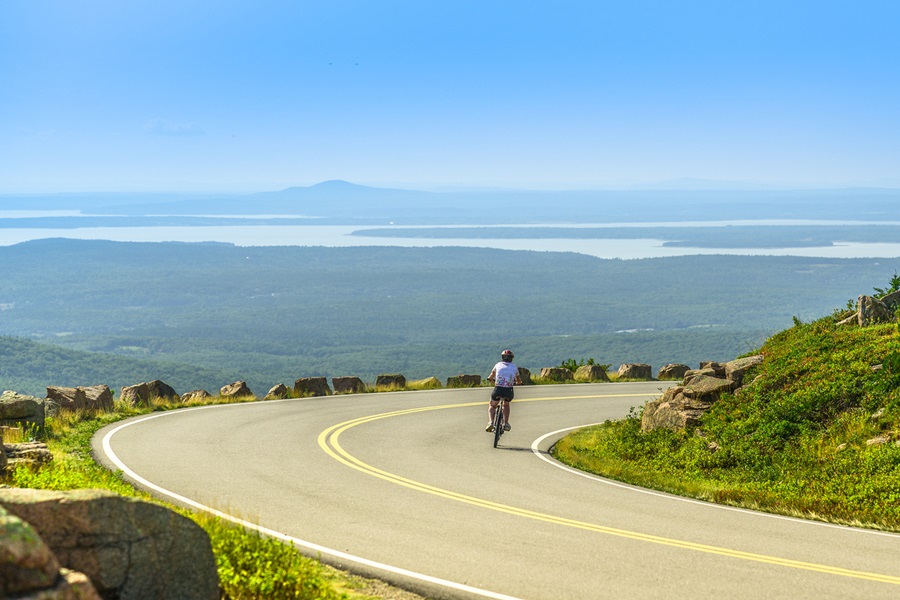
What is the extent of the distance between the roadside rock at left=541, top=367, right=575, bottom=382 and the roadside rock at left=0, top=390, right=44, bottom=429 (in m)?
19.5

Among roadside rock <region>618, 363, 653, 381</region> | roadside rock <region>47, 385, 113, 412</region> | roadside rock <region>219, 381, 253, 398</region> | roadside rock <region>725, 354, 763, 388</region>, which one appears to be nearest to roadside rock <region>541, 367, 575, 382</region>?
roadside rock <region>618, 363, 653, 381</region>

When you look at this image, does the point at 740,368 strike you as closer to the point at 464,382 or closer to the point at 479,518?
the point at 479,518

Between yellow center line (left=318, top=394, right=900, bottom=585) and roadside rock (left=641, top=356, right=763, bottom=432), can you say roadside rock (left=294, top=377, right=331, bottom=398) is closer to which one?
yellow center line (left=318, top=394, right=900, bottom=585)

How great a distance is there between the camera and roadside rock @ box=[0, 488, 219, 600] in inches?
259

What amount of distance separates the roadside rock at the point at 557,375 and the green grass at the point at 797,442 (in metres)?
13.6

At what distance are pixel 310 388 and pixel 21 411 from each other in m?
12.6

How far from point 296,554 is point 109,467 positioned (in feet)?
28.7

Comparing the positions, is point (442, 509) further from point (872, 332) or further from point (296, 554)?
point (872, 332)

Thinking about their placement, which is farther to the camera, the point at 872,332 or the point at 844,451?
the point at 872,332

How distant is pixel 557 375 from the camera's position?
36.4 metres

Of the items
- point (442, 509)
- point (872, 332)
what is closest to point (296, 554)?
point (442, 509)

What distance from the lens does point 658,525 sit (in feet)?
41.5

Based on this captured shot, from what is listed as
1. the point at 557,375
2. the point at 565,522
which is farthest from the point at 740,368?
the point at 557,375

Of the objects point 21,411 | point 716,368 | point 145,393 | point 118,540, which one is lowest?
point 145,393
